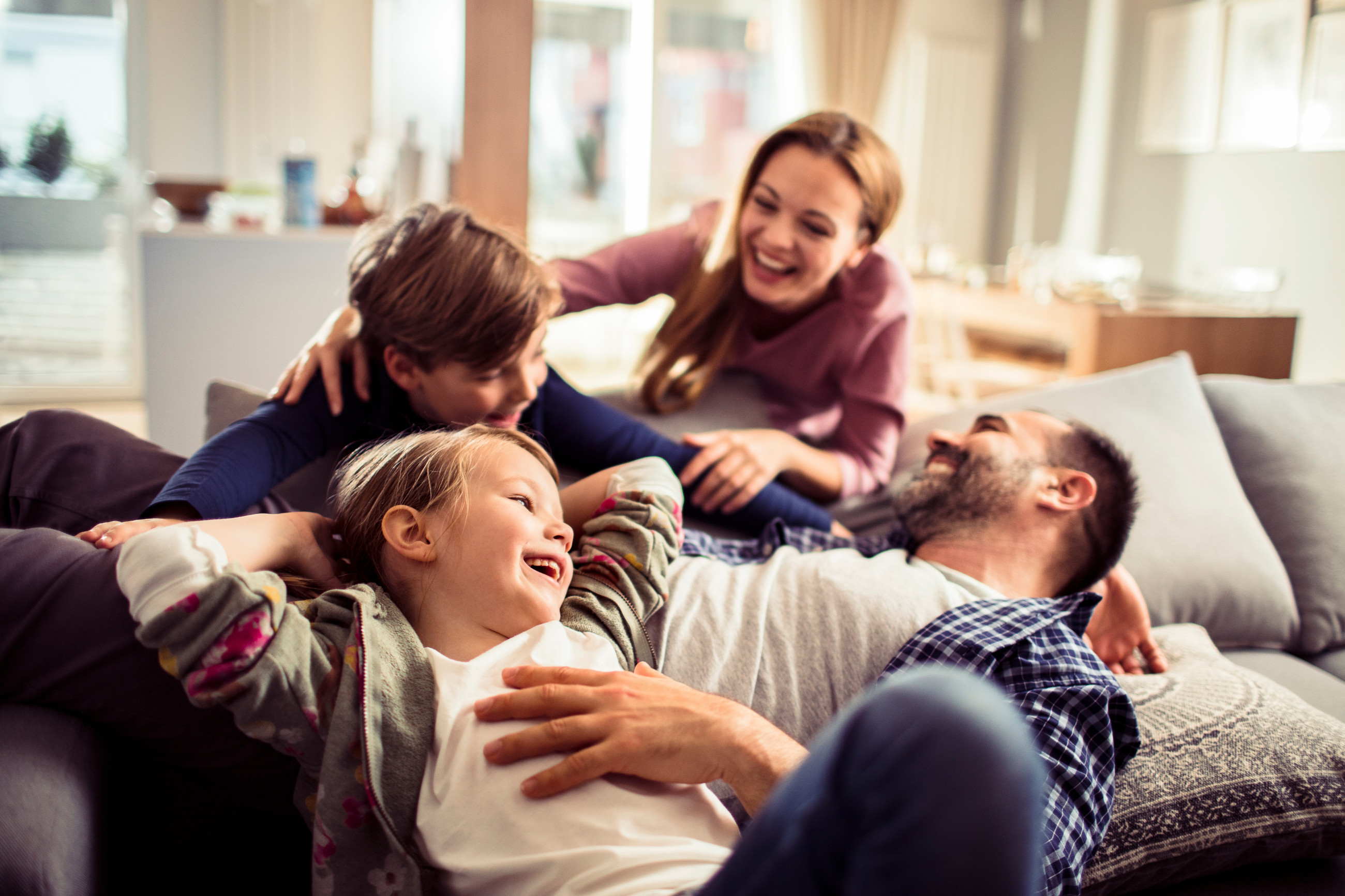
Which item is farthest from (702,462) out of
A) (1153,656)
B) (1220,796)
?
(1220,796)

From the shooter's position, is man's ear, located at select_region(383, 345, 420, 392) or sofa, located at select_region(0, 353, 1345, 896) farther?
man's ear, located at select_region(383, 345, 420, 392)

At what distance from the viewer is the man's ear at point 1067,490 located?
4.43ft

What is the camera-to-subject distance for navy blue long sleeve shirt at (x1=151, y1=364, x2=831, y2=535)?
1.19 m

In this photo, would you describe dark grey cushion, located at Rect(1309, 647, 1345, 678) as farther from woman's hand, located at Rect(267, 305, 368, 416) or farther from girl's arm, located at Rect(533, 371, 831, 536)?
woman's hand, located at Rect(267, 305, 368, 416)

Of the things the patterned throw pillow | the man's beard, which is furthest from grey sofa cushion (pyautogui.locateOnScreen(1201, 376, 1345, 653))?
the man's beard

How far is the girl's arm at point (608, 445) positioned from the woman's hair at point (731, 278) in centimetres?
26

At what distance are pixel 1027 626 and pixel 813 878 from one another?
2.03ft

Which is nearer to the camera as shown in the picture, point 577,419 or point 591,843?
point 591,843

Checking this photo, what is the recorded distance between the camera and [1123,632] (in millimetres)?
1396

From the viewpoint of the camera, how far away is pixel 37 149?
4.75m

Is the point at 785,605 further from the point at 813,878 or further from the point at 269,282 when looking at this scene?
the point at 269,282

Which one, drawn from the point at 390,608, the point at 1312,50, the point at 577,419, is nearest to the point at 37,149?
the point at 577,419

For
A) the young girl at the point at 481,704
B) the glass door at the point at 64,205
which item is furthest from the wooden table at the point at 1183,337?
the glass door at the point at 64,205

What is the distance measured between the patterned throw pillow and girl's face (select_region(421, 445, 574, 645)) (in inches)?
26.4
